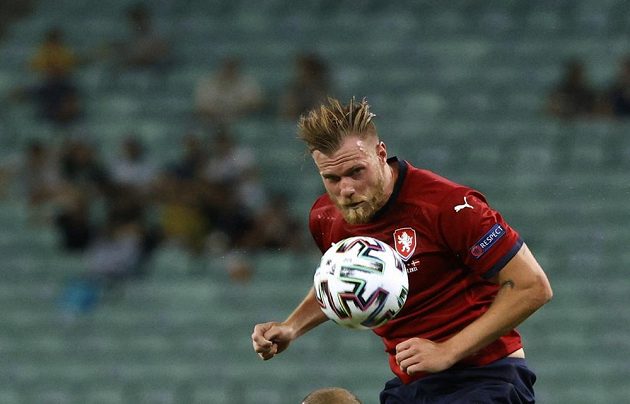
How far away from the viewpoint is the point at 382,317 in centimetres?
428

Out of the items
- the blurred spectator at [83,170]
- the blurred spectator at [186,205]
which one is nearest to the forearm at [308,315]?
the blurred spectator at [186,205]

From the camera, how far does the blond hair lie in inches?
175

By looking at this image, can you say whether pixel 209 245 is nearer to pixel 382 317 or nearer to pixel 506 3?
pixel 506 3

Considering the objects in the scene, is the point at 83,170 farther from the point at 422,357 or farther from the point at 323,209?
the point at 422,357

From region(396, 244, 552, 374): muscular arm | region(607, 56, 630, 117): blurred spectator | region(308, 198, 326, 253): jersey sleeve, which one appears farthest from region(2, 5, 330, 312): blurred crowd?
region(396, 244, 552, 374): muscular arm

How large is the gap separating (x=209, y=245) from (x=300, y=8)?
3326 millimetres

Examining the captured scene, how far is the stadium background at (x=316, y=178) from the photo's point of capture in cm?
1062

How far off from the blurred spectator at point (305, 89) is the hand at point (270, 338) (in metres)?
7.21

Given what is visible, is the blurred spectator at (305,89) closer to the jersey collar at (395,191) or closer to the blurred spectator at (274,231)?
the blurred spectator at (274,231)

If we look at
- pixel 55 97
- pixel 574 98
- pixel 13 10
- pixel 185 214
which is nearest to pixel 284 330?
pixel 185 214

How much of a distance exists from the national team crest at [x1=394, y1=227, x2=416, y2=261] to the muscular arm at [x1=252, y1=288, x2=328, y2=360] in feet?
1.82

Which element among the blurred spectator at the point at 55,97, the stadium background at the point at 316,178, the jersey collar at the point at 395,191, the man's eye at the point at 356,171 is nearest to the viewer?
the man's eye at the point at 356,171

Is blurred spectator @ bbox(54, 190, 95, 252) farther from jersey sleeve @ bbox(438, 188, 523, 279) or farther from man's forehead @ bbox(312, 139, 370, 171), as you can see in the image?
jersey sleeve @ bbox(438, 188, 523, 279)

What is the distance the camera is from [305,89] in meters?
12.1
